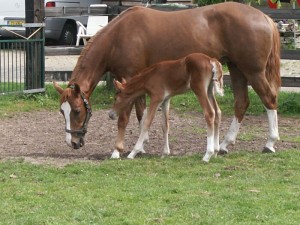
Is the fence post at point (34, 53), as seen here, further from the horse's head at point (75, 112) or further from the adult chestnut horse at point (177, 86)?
the adult chestnut horse at point (177, 86)

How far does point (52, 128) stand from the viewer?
11695 millimetres

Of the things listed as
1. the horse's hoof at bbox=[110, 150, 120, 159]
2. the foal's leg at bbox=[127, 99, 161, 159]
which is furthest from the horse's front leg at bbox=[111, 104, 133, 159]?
the foal's leg at bbox=[127, 99, 161, 159]

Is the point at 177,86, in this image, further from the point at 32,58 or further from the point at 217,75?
the point at 32,58

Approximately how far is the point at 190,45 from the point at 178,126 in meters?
2.25

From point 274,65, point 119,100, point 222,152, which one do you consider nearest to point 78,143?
point 119,100

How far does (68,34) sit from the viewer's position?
24.5 m

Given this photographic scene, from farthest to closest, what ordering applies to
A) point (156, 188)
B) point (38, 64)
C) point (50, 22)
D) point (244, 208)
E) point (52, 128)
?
point (50, 22) < point (38, 64) < point (52, 128) < point (156, 188) < point (244, 208)

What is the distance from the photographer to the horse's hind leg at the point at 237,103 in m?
10.0

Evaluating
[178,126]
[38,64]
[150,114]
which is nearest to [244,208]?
[150,114]

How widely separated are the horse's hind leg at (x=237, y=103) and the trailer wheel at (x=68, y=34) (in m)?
14.6

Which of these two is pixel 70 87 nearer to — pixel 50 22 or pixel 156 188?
pixel 156 188

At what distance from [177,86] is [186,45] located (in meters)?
0.85

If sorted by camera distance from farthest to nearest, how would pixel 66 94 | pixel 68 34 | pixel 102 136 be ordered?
pixel 68 34 < pixel 102 136 < pixel 66 94

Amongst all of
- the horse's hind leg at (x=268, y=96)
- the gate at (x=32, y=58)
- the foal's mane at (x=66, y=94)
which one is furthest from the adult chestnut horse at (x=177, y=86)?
the gate at (x=32, y=58)
